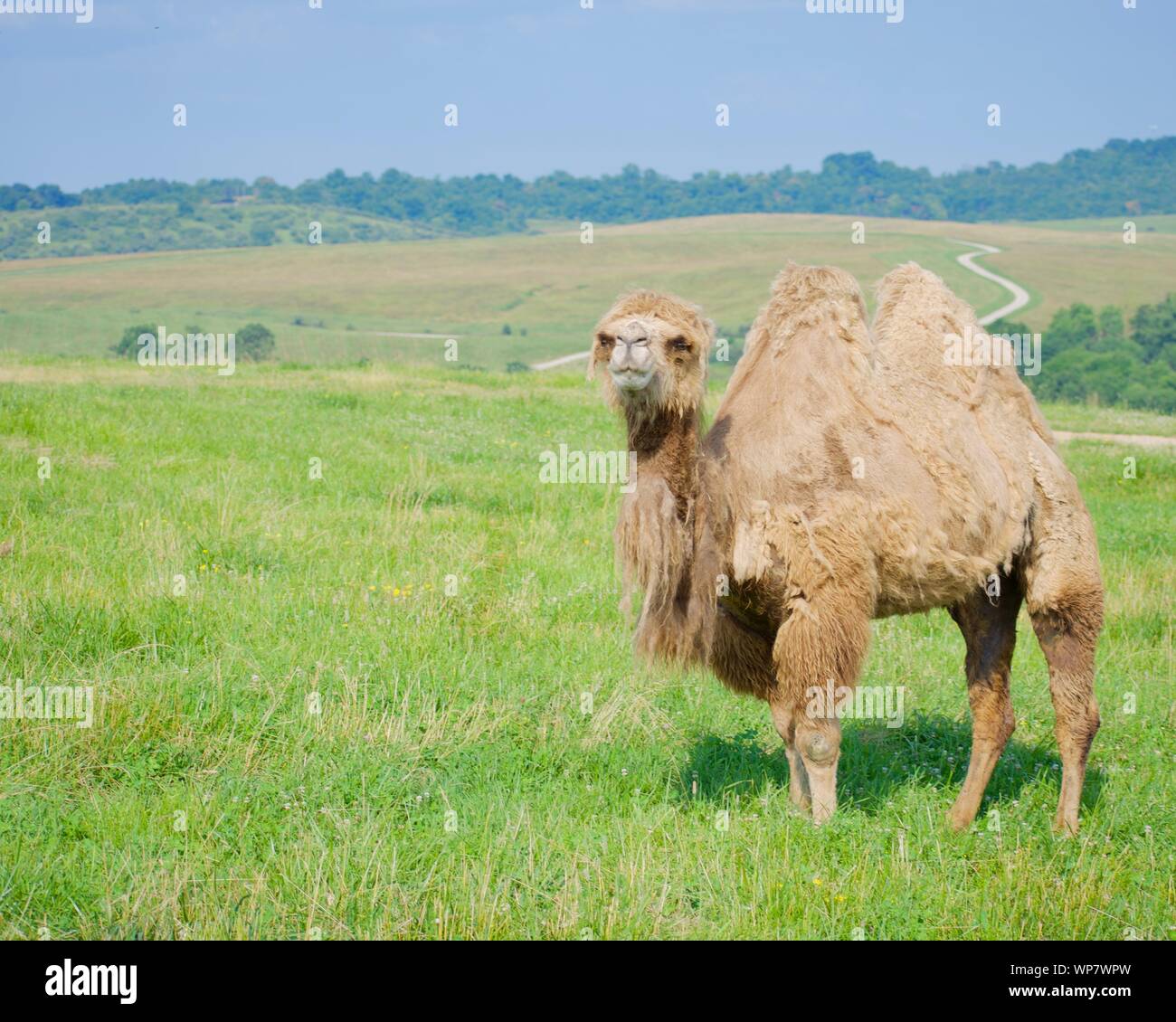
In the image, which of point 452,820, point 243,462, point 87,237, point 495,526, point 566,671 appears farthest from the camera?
point 87,237

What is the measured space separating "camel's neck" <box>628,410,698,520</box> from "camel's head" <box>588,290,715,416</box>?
68mm

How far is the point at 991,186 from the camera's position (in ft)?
639

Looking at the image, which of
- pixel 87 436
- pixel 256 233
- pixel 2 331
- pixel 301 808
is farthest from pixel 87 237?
pixel 301 808

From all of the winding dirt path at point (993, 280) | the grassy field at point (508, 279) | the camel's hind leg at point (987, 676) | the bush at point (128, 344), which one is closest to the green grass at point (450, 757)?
the camel's hind leg at point (987, 676)

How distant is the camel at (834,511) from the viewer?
16.6 feet

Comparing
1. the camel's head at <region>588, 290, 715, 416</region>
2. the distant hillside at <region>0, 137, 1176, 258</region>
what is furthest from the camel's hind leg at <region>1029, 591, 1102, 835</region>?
the distant hillside at <region>0, 137, 1176, 258</region>

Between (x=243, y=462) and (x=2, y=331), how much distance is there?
58.9 meters

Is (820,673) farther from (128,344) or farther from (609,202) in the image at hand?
(609,202)

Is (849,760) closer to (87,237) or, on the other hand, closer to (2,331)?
(2,331)

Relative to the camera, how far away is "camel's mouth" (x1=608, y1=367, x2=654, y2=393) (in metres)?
4.57

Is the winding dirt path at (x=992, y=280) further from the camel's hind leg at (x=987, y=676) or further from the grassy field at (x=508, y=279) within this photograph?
the camel's hind leg at (x=987, y=676)

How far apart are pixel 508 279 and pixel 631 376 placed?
118968mm

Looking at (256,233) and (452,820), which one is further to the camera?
(256,233)

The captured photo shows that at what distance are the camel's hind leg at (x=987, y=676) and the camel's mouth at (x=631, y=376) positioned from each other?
3.04 metres
